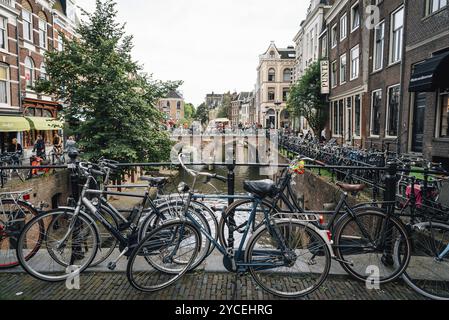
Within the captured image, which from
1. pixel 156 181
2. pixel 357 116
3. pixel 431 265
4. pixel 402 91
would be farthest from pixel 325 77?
pixel 156 181

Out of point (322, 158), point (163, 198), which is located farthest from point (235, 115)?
point (163, 198)

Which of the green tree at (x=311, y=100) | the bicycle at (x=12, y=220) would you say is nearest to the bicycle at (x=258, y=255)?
the bicycle at (x=12, y=220)

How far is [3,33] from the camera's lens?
748 inches

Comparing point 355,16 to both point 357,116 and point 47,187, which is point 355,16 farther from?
point 47,187

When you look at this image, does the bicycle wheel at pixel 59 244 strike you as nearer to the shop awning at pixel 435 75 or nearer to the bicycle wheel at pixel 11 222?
the bicycle wheel at pixel 11 222

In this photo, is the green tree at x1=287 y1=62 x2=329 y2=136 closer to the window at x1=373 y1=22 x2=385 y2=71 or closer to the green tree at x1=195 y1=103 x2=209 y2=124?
the window at x1=373 y1=22 x2=385 y2=71

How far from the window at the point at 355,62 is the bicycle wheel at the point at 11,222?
1856cm

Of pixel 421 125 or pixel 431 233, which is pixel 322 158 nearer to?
pixel 421 125

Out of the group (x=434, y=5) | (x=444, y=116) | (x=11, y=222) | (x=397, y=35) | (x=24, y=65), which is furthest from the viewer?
(x=24, y=65)

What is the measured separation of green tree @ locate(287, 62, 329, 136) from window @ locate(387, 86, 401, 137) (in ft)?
30.8

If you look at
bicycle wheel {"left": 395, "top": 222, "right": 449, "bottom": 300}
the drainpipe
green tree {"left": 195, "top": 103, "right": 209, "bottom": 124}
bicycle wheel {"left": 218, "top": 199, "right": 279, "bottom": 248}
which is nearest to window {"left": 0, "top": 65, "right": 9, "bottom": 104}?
bicycle wheel {"left": 218, "top": 199, "right": 279, "bottom": 248}

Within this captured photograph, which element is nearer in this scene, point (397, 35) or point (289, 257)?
point (289, 257)

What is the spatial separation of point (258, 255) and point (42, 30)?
Result: 26.7 m

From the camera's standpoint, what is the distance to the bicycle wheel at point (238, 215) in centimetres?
326
